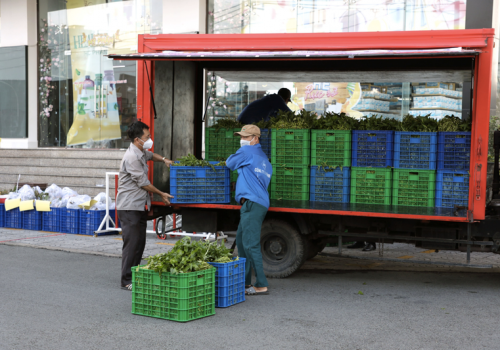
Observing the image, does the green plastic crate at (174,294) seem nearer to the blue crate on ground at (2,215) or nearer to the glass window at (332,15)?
the blue crate on ground at (2,215)

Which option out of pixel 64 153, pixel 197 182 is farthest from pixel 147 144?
pixel 64 153

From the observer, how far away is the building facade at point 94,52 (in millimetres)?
13086

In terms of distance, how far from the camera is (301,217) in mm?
7359

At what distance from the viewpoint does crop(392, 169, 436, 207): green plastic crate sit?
23.6 ft

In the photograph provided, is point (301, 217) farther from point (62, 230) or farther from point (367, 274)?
point (62, 230)

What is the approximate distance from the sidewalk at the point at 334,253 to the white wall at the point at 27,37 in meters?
6.35

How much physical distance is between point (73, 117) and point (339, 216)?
1189cm

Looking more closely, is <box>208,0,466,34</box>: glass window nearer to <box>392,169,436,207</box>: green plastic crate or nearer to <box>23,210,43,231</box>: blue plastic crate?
<box>23,210,43,231</box>: blue plastic crate

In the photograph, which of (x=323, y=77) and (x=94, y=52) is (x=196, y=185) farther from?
(x=94, y=52)

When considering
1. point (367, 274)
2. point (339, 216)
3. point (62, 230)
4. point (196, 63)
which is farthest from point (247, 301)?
point (62, 230)

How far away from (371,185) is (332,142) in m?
0.78

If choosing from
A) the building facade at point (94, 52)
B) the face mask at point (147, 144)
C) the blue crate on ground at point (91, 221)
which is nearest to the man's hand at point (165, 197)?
the face mask at point (147, 144)

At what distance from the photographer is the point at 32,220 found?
1169 cm

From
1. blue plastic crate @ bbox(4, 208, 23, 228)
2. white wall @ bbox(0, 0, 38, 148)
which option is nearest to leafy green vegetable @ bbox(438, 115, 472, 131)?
blue plastic crate @ bbox(4, 208, 23, 228)
